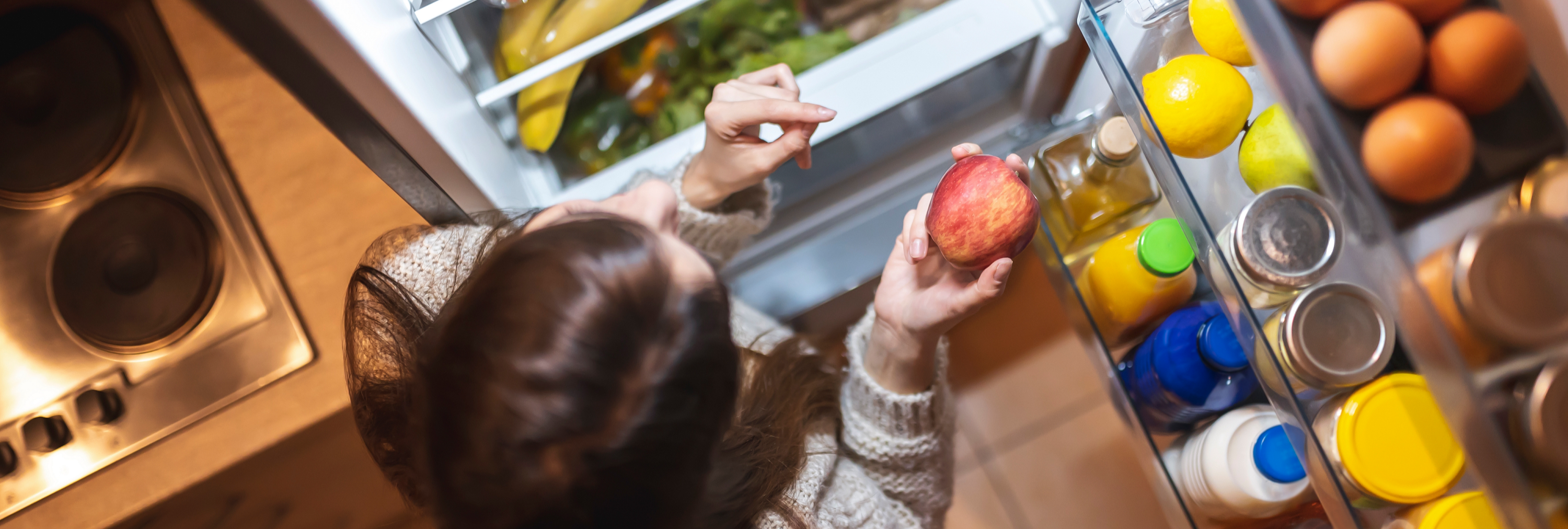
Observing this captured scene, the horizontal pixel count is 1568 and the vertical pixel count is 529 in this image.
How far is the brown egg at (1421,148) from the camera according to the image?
0.42m

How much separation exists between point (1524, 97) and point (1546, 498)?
23cm

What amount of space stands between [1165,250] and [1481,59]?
311 mm

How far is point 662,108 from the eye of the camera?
97 centimetres

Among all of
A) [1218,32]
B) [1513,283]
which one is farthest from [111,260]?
[1513,283]

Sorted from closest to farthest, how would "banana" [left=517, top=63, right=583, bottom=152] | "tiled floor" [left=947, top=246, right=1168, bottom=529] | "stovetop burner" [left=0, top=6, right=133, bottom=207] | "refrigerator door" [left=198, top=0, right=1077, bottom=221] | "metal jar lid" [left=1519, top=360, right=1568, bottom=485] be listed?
"metal jar lid" [left=1519, top=360, right=1568, bottom=485] < "refrigerator door" [left=198, top=0, right=1077, bottom=221] < "banana" [left=517, top=63, right=583, bottom=152] < "stovetop burner" [left=0, top=6, right=133, bottom=207] < "tiled floor" [left=947, top=246, right=1168, bottom=529]

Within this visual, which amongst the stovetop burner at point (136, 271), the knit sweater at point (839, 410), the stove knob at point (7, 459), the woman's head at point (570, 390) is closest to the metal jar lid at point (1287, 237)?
the knit sweater at point (839, 410)

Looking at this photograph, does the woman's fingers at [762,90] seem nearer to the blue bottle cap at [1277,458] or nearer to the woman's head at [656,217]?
the woman's head at [656,217]

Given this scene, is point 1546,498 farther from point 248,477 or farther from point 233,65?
point 233,65

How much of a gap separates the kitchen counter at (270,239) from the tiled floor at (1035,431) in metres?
0.90

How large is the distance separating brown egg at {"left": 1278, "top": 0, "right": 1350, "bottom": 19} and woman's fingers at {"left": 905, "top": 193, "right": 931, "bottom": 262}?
0.33m

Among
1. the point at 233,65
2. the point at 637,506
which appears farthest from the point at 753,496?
the point at 233,65

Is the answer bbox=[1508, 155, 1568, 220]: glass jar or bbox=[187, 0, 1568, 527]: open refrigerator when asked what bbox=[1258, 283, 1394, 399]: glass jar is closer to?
bbox=[187, 0, 1568, 527]: open refrigerator

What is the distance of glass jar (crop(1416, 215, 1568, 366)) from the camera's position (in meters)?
0.41

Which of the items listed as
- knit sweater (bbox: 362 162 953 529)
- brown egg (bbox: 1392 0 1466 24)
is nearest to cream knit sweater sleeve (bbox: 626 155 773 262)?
knit sweater (bbox: 362 162 953 529)
